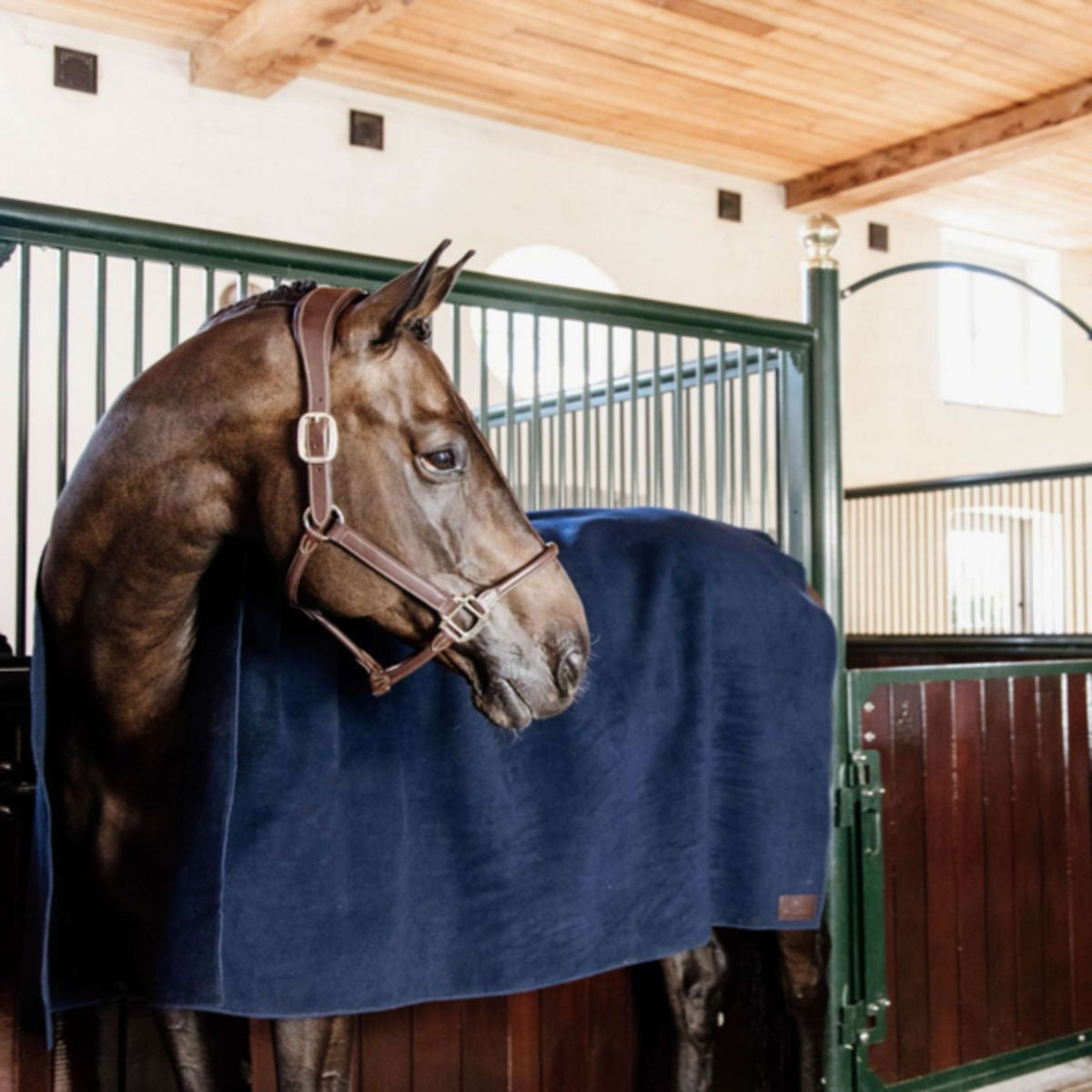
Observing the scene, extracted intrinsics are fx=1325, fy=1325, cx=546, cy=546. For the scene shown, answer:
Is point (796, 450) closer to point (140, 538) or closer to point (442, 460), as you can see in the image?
point (442, 460)

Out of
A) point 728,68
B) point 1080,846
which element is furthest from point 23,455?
point 728,68

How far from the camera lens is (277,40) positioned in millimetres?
4902

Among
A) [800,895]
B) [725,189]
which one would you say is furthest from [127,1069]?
[725,189]

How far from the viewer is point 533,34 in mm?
5281

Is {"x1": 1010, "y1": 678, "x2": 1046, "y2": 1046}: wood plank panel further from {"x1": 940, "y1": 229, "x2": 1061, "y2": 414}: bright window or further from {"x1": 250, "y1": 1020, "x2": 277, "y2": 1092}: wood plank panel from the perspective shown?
{"x1": 940, "y1": 229, "x2": 1061, "y2": 414}: bright window

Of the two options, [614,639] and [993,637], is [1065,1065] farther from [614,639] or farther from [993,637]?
[614,639]

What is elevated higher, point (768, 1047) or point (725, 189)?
point (725, 189)

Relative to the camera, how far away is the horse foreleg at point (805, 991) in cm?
217

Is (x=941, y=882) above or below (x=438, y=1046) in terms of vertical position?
above

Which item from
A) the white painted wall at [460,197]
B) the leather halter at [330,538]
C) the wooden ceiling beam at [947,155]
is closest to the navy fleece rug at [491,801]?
the leather halter at [330,538]

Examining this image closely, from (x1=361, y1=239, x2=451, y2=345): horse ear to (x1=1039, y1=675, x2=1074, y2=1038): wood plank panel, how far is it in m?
1.90

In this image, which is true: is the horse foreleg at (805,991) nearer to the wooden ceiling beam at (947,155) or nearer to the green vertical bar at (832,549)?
the green vertical bar at (832,549)

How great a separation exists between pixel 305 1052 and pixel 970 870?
60.6 inches

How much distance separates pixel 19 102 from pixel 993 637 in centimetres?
397
